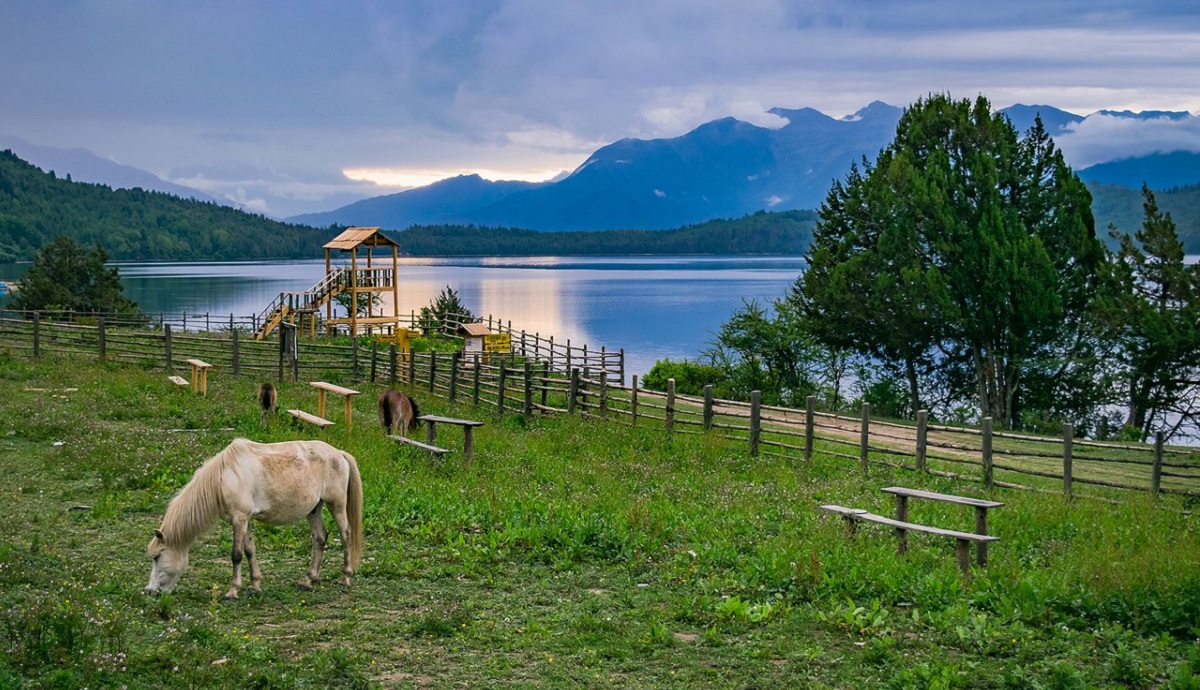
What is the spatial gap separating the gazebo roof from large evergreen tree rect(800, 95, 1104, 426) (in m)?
22.1

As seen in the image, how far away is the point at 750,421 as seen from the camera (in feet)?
69.1

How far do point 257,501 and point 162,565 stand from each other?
35.7 inches

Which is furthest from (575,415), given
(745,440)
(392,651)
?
(392,651)

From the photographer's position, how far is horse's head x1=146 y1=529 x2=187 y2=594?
8.07 m

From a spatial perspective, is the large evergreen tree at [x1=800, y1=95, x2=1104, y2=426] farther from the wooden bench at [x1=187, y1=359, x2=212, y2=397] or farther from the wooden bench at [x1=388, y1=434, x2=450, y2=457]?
the wooden bench at [x1=388, y1=434, x2=450, y2=457]

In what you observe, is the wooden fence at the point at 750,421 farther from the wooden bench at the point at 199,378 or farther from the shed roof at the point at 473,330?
the wooden bench at the point at 199,378

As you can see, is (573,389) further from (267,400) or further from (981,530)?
(981,530)

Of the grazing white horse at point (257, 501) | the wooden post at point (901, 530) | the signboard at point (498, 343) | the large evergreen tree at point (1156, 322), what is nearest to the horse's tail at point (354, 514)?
the grazing white horse at point (257, 501)

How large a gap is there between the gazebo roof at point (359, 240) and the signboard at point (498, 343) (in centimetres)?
776

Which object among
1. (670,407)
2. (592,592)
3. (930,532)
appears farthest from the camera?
(670,407)

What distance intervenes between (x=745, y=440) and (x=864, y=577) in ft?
32.1

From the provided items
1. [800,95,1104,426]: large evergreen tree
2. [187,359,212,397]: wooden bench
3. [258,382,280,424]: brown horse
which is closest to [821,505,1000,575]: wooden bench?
[258,382,280,424]: brown horse

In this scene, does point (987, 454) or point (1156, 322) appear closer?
point (987, 454)

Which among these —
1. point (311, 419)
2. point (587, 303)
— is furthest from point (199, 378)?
point (587, 303)
